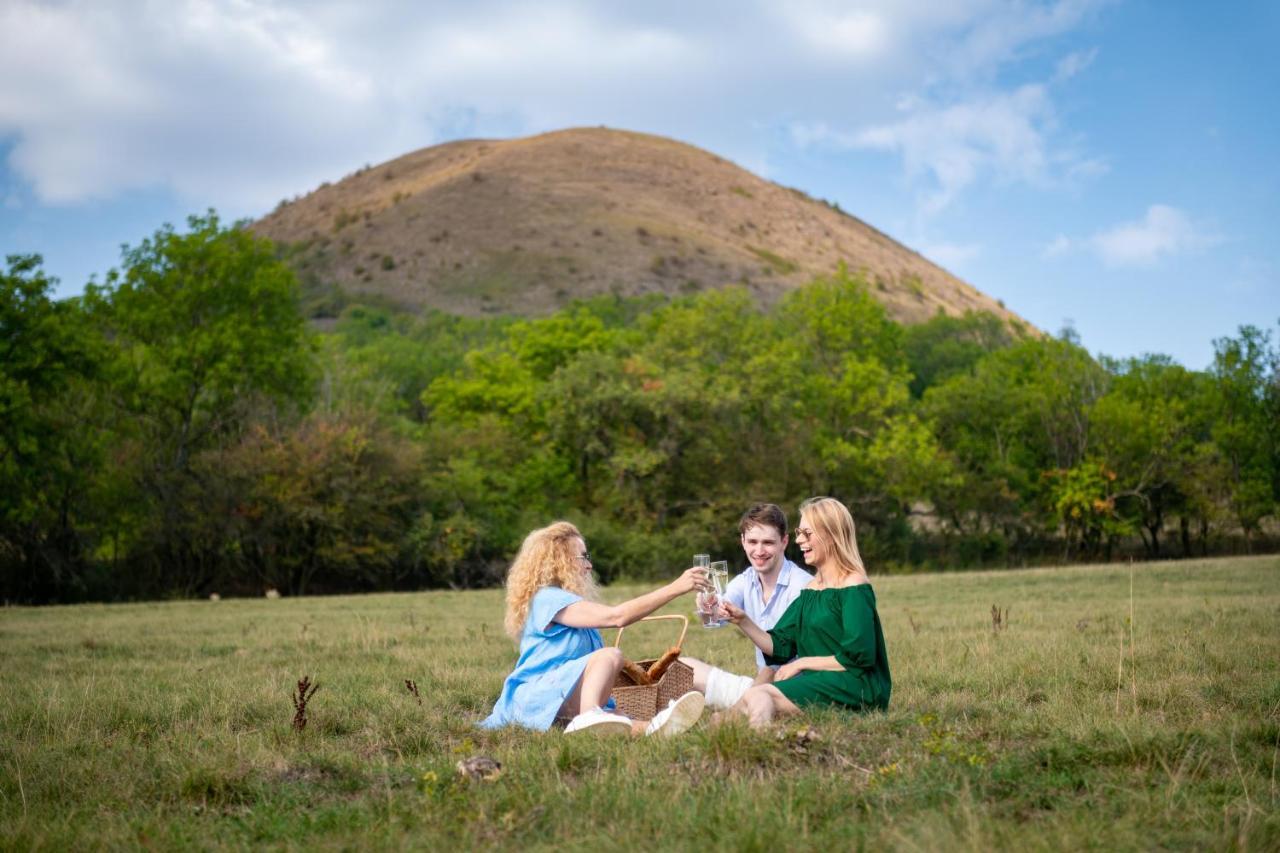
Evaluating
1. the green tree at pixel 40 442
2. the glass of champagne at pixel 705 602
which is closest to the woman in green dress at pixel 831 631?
the glass of champagne at pixel 705 602

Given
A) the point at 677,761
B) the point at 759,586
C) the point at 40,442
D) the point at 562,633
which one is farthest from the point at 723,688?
the point at 40,442

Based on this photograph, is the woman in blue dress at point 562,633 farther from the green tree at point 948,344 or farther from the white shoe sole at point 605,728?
the green tree at point 948,344

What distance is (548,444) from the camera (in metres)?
43.2

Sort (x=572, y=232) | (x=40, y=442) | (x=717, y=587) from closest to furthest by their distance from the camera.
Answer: (x=717, y=587) < (x=40, y=442) < (x=572, y=232)

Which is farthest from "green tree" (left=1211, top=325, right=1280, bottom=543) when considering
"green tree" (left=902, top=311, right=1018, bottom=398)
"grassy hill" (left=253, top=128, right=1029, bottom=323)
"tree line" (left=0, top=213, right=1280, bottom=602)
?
"grassy hill" (left=253, top=128, right=1029, bottom=323)

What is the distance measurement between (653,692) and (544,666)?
91 centimetres

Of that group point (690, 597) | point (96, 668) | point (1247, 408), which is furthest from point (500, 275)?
point (96, 668)

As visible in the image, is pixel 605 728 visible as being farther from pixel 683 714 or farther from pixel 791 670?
pixel 791 670

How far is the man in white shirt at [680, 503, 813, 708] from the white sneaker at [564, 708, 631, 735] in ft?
3.60

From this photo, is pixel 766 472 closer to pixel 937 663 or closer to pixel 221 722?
pixel 937 663

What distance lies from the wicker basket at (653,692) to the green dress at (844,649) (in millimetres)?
690

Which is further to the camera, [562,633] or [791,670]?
[562,633]

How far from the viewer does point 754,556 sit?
7984 mm

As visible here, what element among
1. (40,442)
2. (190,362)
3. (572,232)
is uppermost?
(572,232)
